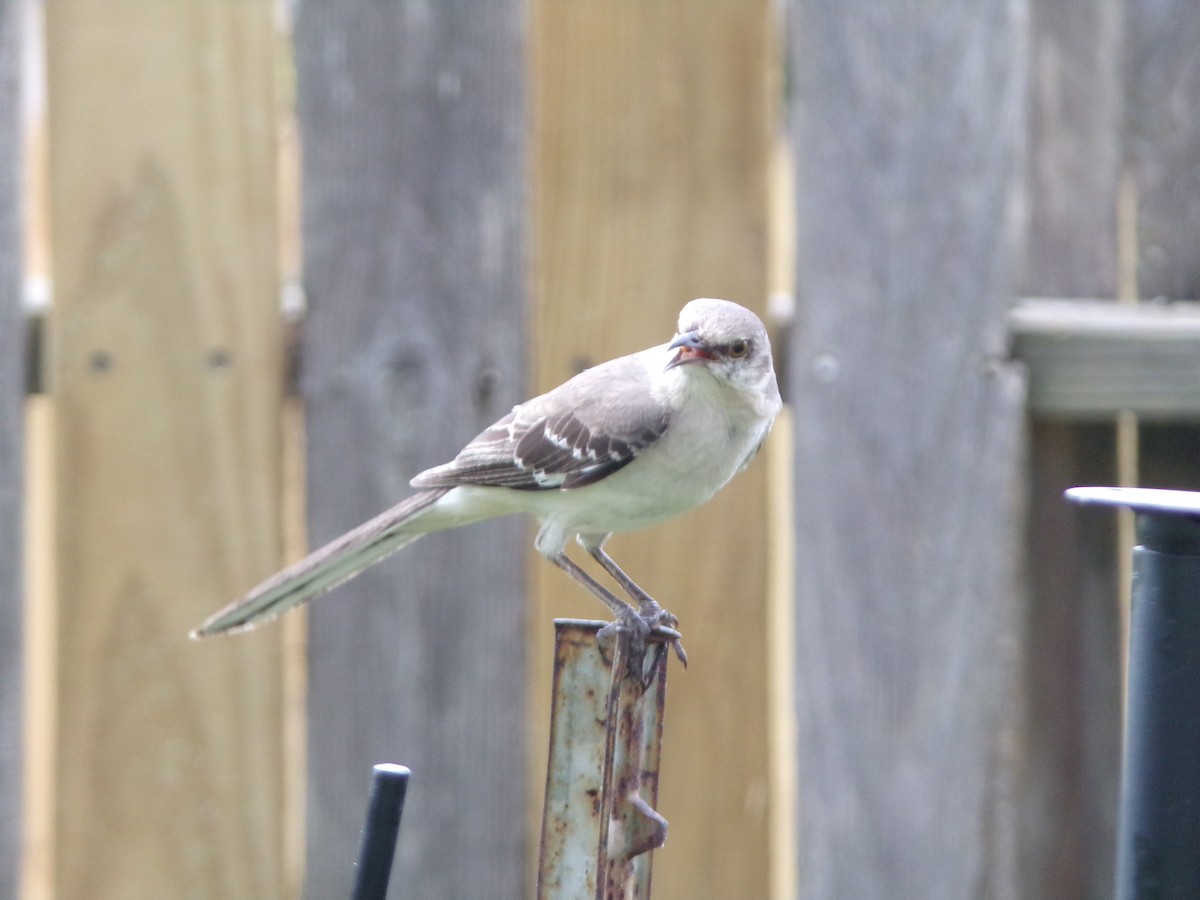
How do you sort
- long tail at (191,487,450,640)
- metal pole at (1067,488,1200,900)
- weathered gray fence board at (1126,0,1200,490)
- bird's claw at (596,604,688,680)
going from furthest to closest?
weathered gray fence board at (1126,0,1200,490) < long tail at (191,487,450,640) < bird's claw at (596,604,688,680) < metal pole at (1067,488,1200,900)

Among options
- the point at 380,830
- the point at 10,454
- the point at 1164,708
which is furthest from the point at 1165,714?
the point at 10,454

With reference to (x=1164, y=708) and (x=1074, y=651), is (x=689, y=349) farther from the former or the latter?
(x=1164, y=708)

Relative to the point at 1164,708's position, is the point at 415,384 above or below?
above

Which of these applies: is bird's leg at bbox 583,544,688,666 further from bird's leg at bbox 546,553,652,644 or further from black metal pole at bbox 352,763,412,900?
black metal pole at bbox 352,763,412,900

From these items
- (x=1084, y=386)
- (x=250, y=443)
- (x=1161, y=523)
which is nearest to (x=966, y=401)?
(x=1084, y=386)

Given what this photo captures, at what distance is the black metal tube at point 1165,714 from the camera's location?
1.43m

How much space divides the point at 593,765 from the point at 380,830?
35 cm

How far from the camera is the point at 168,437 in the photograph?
3.07 meters

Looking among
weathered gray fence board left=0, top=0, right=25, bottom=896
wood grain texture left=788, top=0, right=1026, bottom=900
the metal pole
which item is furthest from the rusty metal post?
weathered gray fence board left=0, top=0, right=25, bottom=896

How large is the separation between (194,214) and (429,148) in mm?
506

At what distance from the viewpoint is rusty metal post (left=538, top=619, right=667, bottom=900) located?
1738mm

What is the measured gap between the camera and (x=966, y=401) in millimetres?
3123

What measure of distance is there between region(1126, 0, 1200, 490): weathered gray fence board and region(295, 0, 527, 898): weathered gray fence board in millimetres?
1382

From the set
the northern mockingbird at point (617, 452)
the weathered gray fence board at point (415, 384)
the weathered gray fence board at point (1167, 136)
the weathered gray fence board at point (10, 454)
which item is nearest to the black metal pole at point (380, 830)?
the northern mockingbird at point (617, 452)
